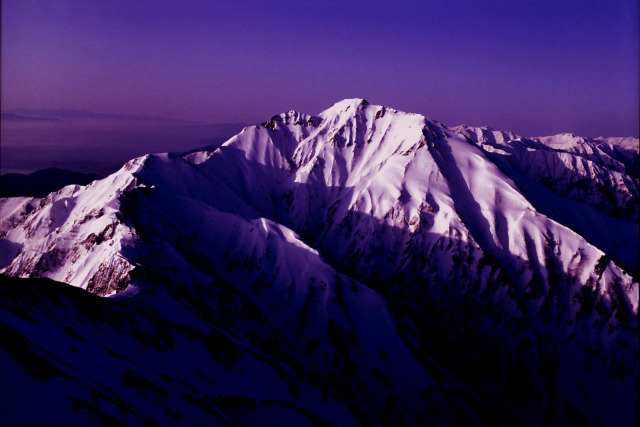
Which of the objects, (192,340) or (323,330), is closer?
(192,340)

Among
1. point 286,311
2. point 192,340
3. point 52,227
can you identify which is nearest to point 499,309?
point 286,311

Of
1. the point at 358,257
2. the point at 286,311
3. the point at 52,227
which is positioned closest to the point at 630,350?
the point at 358,257

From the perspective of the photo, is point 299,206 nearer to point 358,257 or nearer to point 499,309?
point 358,257

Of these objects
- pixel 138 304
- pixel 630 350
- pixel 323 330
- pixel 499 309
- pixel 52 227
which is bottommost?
pixel 630 350

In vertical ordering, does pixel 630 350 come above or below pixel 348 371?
below

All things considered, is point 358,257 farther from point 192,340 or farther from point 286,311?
point 192,340

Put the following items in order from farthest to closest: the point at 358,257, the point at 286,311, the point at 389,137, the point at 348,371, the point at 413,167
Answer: the point at 389,137, the point at 413,167, the point at 358,257, the point at 286,311, the point at 348,371

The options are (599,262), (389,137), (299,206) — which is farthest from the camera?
(389,137)
